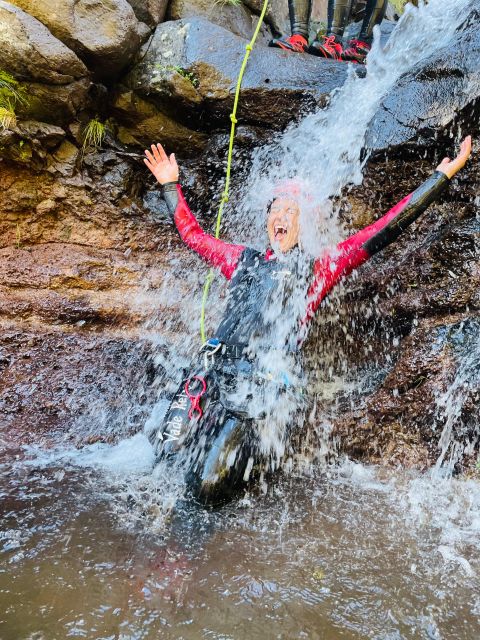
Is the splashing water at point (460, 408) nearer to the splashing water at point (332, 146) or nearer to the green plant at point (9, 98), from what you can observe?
the splashing water at point (332, 146)

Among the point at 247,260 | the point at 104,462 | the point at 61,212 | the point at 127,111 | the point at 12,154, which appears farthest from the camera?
the point at 127,111

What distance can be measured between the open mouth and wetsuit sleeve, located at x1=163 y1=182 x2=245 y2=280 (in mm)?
316

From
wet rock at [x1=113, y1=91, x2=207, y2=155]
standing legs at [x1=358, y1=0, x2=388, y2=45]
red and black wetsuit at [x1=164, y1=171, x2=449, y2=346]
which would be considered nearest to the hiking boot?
standing legs at [x1=358, y1=0, x2=388, y2=45]

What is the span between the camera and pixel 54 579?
1.99 meters

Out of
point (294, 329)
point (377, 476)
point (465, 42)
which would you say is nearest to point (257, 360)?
point (294, 329)

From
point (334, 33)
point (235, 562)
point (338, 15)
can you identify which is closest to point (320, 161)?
point (334, 33)

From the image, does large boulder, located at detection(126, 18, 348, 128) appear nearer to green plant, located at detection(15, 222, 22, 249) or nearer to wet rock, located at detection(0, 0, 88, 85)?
wet rock, located at detection(0, 0, 88, 85)

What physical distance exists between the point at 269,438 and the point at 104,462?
1.20 m

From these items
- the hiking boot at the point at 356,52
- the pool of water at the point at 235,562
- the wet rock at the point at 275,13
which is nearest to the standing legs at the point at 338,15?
the hiking boot at the point at 356,52

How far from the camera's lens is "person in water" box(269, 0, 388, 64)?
18.9 feet

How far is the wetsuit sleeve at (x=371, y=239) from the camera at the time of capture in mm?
3240

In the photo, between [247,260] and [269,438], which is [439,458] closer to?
[269,438]

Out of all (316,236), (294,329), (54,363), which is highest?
(316,236)

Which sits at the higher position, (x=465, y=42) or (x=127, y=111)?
(x=465, y=42)
